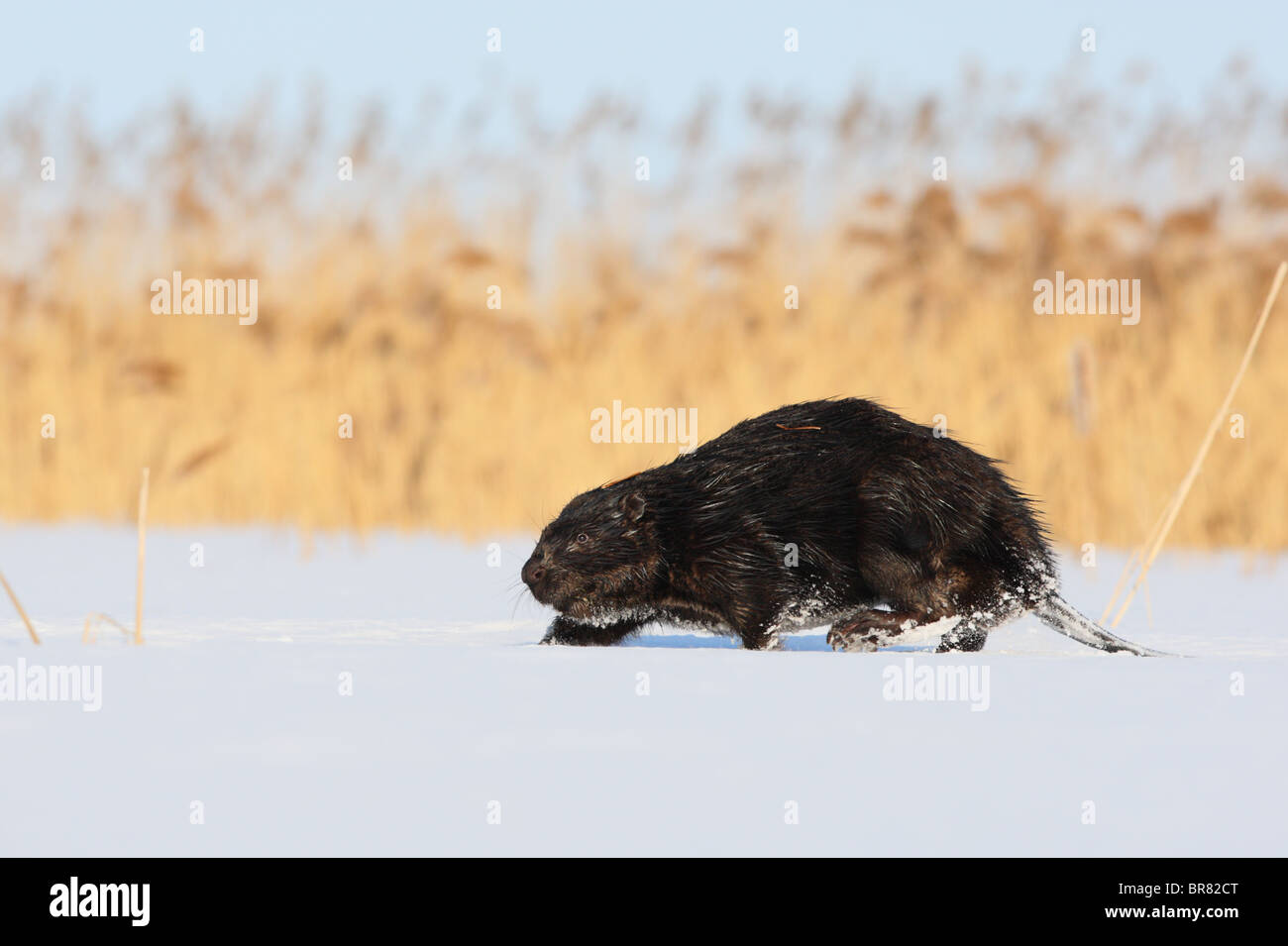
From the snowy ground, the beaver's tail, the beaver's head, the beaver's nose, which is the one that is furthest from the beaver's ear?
the beaver's tail

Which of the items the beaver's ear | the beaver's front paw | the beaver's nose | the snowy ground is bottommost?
the snowy ground

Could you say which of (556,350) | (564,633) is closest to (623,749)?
(564,633)

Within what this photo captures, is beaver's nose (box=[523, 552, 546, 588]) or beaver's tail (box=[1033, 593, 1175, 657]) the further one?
beaver's nose (box=[523, 552, 546, 588])

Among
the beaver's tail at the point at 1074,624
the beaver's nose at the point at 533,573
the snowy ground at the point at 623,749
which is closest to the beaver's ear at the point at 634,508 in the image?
the beaver's nose at the point at 533,573

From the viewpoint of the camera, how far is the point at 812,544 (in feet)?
15.8

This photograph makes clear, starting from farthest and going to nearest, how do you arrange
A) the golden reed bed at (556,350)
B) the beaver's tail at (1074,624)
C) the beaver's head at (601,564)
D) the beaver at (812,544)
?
the golden reed bed at (556,350)
the beaver's head at (601,564)
the beaver at (812,544)
the beaver's tail at (1074,624)

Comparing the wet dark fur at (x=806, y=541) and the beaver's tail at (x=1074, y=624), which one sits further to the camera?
the wet dark fur at (x=806, y=541)

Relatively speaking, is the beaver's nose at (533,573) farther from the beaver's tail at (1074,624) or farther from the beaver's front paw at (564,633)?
the beaver's tail at (1074,624)

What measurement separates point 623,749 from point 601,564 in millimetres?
2113

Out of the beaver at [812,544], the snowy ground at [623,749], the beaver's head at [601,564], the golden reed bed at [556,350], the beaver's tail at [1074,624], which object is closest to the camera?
the snowy ground at [623,749]

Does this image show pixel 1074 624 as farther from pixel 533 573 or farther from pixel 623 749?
pixel 623 749

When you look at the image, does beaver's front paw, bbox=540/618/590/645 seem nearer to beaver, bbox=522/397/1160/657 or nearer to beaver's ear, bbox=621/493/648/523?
beaver, bbox=522/397/1160/657

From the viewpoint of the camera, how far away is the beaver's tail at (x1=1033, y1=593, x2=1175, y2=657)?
4535 millimetres

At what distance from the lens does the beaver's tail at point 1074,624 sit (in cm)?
454
